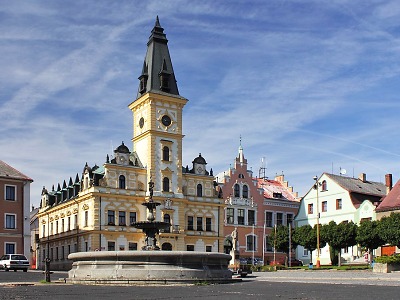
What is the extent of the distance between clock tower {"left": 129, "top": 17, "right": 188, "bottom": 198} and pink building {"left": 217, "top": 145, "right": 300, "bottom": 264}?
9.41 metres

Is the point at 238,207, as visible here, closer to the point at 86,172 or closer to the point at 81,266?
the point at 86,172

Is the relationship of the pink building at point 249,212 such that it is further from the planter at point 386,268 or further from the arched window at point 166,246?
the planter at point 386,268

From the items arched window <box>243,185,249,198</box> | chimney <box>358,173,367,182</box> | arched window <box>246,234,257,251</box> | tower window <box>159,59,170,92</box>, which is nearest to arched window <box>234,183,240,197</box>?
arched window <box>243,185,249,198</box>

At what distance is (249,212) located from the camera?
2970 inches

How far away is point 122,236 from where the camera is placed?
63.6 meters

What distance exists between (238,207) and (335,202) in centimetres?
1183

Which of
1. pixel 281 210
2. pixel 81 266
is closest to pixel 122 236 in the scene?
pixel 281 210

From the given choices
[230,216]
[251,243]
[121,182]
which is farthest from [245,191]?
[121,182]

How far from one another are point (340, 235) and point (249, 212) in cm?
2044

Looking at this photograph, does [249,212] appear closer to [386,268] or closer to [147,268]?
[386,268]

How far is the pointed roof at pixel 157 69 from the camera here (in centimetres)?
6731

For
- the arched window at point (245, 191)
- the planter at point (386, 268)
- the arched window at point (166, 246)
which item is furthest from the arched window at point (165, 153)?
the planter at point (386, 268)

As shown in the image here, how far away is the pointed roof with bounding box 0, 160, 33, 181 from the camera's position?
186 ft

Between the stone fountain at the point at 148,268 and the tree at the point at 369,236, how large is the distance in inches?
1303
